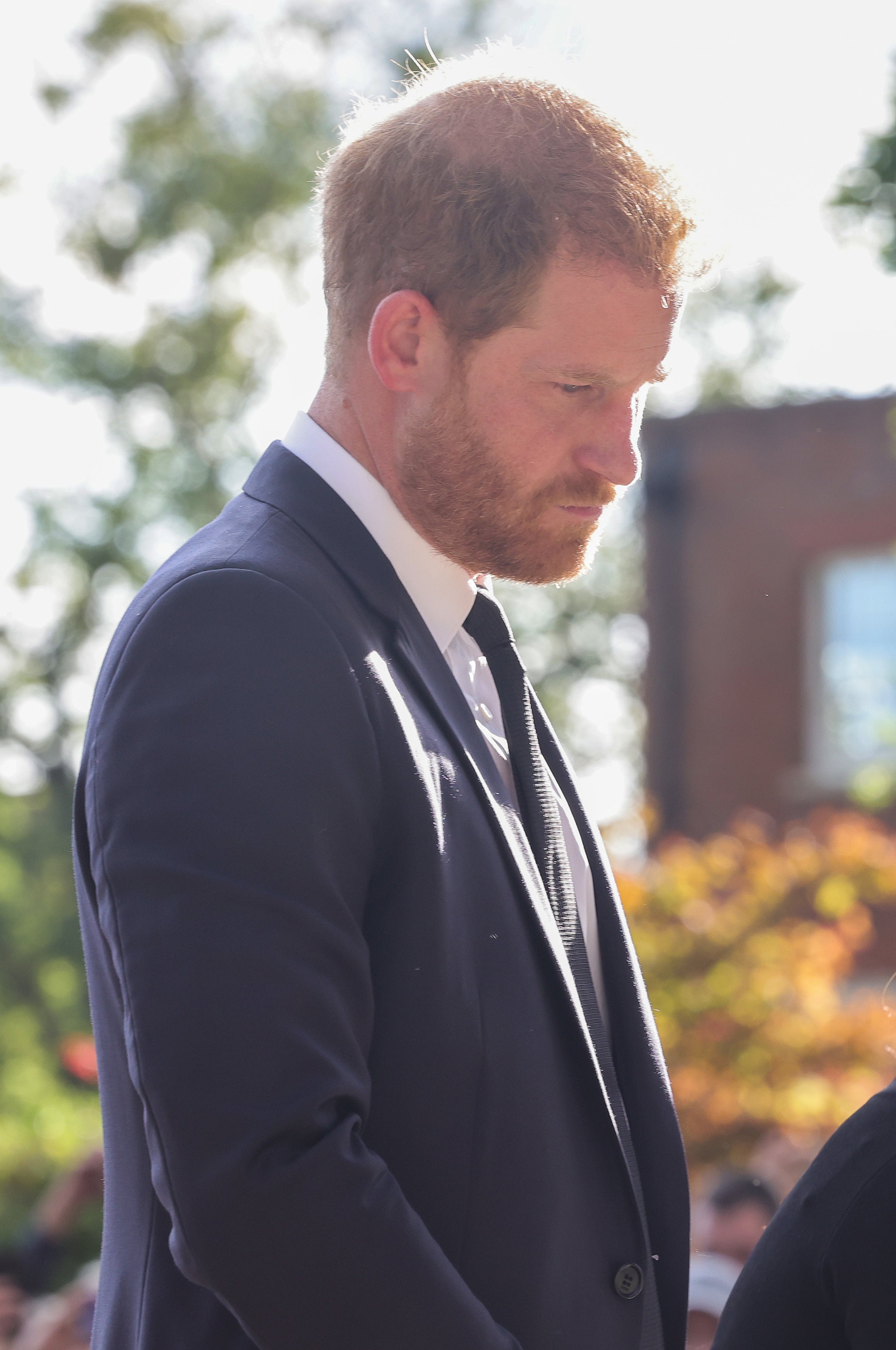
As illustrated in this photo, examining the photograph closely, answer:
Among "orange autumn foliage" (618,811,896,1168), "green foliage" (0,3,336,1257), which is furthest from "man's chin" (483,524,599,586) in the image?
"green foliage" (0,3,336,1257)

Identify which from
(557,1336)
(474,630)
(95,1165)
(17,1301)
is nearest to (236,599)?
(474,630)

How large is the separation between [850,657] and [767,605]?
0.83 metres

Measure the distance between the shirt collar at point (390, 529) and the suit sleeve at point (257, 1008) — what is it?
0.37 meters

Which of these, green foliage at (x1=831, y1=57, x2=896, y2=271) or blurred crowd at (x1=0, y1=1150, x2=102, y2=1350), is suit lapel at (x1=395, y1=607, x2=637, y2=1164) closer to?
green foliage at (x1=831, y1=57, x2=896, y2=271)

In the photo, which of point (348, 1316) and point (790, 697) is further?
point (790, 697)

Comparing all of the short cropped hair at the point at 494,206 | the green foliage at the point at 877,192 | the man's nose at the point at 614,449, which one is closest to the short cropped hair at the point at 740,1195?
the green foliage at the point at 877,192

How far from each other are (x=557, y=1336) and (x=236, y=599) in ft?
2.65

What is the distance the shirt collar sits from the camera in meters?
1.74

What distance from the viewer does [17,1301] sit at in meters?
5.34

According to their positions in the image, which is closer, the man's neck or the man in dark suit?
the man in dark suit

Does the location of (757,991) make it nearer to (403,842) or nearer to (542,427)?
(542,427)

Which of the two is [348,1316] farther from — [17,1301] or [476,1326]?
[17,1301]

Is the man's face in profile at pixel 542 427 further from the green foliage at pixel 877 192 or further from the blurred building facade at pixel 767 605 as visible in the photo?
the blurred building facade at pixel 767 605

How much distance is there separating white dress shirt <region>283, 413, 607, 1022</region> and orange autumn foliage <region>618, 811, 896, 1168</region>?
16.1 feet
